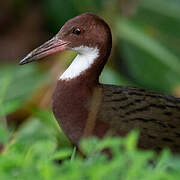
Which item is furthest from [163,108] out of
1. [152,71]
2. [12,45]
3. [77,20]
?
[12,45]

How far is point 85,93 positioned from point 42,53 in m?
0.46

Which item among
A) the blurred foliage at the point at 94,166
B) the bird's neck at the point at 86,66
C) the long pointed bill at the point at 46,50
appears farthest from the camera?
the long pointed bill at the point at 46,50

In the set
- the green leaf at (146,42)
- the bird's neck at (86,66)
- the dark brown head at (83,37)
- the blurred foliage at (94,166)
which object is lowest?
the green leaf at (146,42)

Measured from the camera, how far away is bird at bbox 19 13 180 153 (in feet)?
14.3

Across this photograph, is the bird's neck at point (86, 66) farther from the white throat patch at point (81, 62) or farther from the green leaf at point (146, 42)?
the green leaf at point (146, 42)

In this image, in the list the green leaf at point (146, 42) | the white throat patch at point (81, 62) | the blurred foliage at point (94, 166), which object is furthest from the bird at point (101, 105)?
the green leaf at point (146, 42)

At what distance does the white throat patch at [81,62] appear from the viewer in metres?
4.60

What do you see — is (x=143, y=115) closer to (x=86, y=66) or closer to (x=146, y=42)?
(x=86, y=66)

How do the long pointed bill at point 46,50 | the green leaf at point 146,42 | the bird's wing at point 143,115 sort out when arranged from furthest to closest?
1. the green leaf at point 146,42
2. the long pointed bill at point 46,50
3. the bird's wing at point 143,115

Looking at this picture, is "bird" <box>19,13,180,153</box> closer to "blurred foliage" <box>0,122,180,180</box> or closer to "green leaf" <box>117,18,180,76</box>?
"blurred foliage" <box>0,122,180,180</box>

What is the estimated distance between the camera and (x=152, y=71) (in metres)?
7.69

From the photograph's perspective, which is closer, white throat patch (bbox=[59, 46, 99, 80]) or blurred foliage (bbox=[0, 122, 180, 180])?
blurred foliage (bbox=[0, 122, 180, 180])

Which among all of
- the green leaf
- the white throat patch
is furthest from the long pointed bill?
the green leaf

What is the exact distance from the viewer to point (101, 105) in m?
4.45
